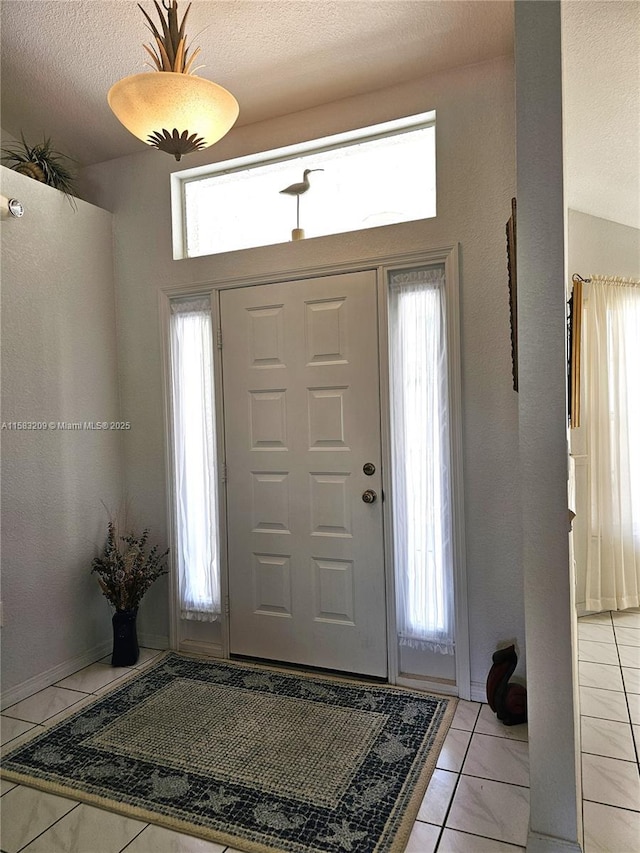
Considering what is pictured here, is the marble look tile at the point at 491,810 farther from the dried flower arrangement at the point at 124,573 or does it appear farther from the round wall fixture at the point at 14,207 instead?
the round wall fixture at the point at 14,207

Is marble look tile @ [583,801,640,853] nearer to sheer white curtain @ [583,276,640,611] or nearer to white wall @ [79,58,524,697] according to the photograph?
white wall @ [79,58,524,697]

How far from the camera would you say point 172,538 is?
3.32m

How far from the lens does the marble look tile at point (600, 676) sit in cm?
283

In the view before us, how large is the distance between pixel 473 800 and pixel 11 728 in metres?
1.95

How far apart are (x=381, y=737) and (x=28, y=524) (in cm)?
194

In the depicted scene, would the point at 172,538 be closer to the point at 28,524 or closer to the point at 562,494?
the point at 28,524

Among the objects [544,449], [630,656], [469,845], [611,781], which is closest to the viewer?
[544,449]

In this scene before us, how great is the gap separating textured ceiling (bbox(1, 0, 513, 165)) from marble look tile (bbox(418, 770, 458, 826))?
114 inches

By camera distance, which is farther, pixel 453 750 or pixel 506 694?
pixel 506 694

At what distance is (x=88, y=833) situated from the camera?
1864mm

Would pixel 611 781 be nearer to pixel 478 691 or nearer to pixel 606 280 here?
pixel 478 691

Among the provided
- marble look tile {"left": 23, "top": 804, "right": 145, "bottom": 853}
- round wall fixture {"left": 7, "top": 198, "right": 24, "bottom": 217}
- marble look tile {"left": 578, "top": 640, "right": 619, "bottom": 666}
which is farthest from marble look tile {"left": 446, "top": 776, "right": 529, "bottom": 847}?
round wall fixture {"left": 7, "top": 198, "right": 24, "bottom": 217}

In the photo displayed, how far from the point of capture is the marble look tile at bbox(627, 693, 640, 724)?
251 cm

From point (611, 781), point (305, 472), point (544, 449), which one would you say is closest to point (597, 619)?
point (611, 781)
